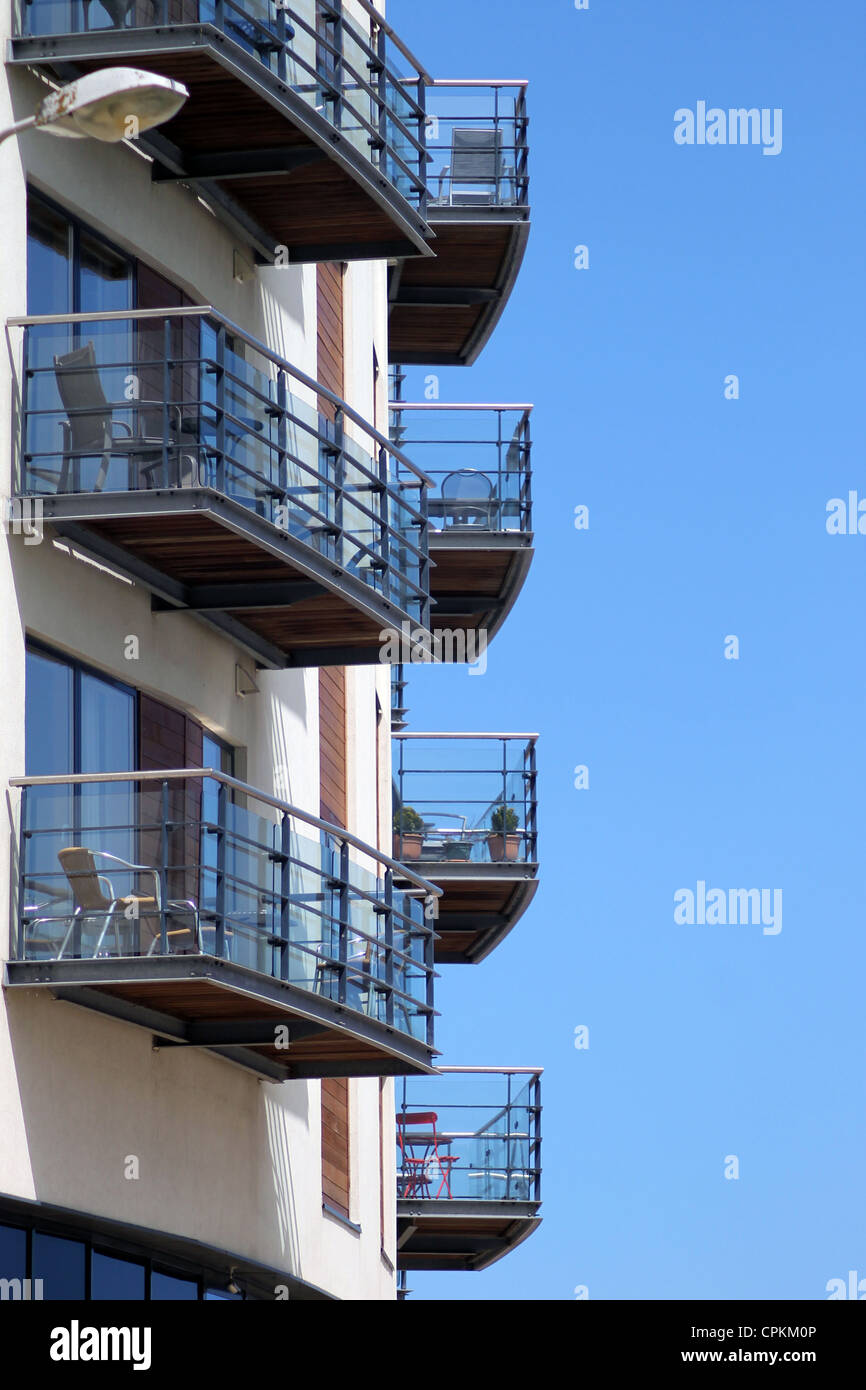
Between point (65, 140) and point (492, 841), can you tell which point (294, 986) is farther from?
point (492, 841)

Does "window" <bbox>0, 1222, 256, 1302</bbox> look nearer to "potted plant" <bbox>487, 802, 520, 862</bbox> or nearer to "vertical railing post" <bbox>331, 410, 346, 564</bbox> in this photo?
"vertical railing post" <bbox>331, 410, 346, 564</bbox>

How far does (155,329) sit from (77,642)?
1.99 meters

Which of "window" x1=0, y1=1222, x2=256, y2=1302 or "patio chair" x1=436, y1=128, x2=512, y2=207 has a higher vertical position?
"patio chair" x1=436, y1=128, x2=512, y2=207

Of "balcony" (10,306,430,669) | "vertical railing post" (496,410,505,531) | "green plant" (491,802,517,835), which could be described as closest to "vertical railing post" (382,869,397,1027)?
"balcony" (10,306,430,669)

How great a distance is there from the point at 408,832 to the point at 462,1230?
4254 mm

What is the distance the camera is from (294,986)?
1691 cm

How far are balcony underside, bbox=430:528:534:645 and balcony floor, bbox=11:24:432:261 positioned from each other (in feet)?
14.1

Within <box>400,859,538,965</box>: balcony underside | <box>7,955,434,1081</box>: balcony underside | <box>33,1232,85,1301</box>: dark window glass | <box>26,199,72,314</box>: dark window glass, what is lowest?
<box>33,1232,85,1301</box>: dark window glass

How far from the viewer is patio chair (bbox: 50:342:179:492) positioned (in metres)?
16.2

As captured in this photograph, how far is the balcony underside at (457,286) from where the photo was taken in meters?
25.1

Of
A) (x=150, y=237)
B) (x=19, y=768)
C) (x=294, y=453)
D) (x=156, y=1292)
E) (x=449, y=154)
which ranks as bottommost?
(x=156, y=1292)

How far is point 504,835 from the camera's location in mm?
25688

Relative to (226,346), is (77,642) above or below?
below
